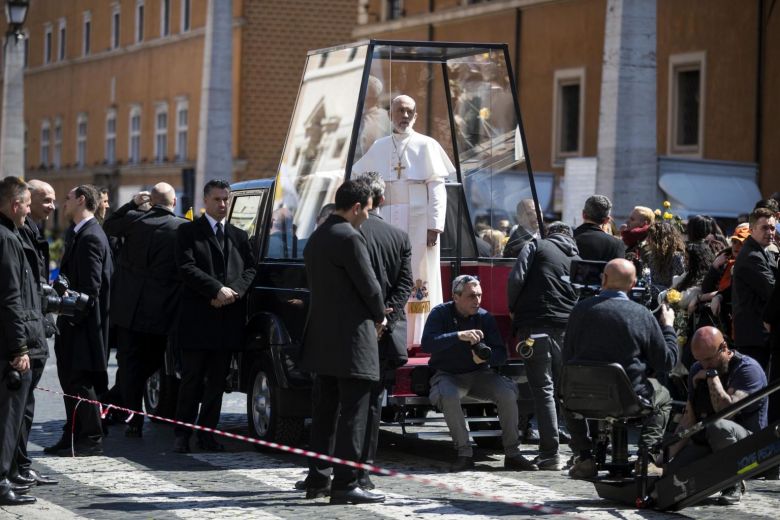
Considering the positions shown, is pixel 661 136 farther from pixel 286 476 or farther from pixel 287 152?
pixel 286 476

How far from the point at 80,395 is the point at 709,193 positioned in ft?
56.7

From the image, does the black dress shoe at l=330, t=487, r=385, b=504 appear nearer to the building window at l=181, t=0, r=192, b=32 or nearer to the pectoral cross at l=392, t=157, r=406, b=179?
the pectoral cross at l=392, t=157, r=406, b=179

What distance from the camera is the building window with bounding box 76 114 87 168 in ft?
198

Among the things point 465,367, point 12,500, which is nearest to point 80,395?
point 12,500

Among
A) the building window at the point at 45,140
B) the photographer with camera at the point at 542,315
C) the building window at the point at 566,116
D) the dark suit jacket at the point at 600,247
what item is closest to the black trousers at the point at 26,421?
the photographer with camera at the point at 542,315

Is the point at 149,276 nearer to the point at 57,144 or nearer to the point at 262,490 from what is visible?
the point at 262,490

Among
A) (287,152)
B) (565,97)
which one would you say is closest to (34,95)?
(565,97)

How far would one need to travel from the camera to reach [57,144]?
6378 cm

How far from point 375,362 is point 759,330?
3230 millimetres

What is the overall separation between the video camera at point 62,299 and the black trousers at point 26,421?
0.45 m

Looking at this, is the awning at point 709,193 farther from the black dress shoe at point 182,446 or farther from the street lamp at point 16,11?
the black dress shoe at point 182,446

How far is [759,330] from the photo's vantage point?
1197 cm

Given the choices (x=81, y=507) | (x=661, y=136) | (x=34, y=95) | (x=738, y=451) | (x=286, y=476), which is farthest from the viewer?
(x=34, y=95)

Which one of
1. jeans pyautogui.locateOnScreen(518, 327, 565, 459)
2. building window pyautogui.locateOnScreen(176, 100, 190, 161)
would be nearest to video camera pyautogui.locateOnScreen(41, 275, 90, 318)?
jeans pyautogui.locateOnScreen(518, 327, 565, 459)
